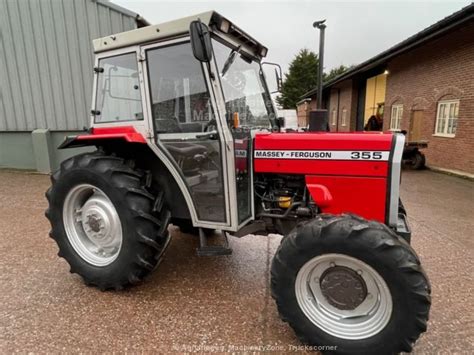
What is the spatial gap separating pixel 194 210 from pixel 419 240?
9.71 ft

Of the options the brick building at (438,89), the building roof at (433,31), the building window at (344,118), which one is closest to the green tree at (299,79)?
the building window at (344,118)

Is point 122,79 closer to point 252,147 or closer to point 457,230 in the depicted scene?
point 252,147

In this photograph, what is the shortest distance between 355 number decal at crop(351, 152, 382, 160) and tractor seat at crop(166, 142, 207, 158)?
1.12m

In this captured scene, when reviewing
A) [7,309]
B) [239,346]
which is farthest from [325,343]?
[7,309]

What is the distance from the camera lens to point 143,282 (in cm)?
277

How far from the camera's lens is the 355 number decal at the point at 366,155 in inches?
84.7

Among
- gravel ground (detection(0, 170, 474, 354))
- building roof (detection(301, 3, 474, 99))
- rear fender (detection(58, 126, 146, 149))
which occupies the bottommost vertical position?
gravel ground (detection(0, 170, 474, 354))

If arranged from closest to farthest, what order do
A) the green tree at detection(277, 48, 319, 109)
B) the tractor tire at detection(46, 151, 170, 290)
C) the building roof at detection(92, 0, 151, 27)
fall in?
the tractor tire at detection(46, 151, 170, 290), the building roof at detection(92, 0, 151, 27), the green tree at detection(277, 48, 319, 109)

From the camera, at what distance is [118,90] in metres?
2.70

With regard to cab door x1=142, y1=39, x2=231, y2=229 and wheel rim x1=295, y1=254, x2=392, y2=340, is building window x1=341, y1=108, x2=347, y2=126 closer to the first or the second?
cab door x1=142, y1=39, x2=231, y2=229

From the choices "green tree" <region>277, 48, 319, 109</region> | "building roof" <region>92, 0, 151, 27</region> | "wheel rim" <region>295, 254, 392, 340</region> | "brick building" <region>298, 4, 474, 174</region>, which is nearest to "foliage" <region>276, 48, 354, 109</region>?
"green tree" <region>277, 48, 319, 109</region>

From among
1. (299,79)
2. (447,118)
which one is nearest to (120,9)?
(447,118)

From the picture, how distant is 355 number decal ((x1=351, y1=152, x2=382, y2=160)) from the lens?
2.15 metres

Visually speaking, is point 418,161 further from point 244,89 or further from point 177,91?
point 177,91
